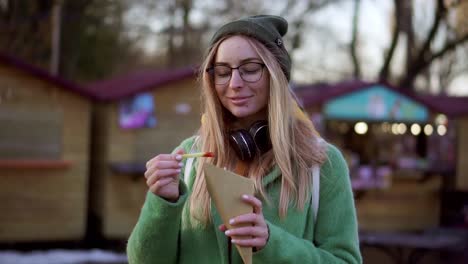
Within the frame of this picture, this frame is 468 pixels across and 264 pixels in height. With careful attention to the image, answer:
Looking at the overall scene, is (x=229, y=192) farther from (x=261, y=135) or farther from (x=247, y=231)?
(x=261, y=135)

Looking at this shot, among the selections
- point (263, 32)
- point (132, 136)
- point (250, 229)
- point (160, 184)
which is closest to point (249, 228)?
point (250, 229)

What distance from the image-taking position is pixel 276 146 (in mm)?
1957

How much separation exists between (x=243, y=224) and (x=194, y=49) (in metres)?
22.6

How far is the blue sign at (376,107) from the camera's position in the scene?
10.9 metres

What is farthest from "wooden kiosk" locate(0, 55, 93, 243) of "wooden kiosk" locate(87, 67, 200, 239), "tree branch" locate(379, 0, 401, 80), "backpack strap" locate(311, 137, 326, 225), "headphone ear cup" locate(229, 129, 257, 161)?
"backpack strap" locate(311, 137, 326, 225)

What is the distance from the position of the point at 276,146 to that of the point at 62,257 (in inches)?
291

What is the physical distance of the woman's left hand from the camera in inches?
65.6

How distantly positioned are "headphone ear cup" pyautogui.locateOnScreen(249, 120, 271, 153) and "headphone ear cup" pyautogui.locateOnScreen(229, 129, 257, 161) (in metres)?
0.02

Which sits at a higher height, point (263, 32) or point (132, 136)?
point (263, 32)

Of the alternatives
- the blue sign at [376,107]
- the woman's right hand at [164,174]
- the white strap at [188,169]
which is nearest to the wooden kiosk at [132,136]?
the blue sign at [376,107]

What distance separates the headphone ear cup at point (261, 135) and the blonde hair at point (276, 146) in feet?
0.08

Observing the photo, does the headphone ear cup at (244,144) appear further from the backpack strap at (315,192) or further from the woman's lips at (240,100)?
the backpack strap at (315,192)

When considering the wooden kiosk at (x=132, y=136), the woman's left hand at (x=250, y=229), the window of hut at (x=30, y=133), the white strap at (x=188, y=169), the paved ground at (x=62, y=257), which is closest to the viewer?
the woman's left hand at (x=250, y=229)

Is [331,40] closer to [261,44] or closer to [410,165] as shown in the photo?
[410,165]
